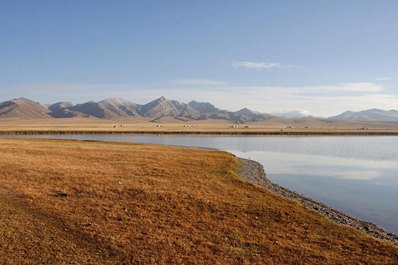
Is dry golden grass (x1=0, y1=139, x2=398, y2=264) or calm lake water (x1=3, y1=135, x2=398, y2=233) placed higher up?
dry golden grass (x1=0, y1=139, x2=398, y2=264)

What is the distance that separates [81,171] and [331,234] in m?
24.4

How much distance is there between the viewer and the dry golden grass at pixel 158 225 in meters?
16.8

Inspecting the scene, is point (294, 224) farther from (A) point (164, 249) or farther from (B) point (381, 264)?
(A) point (164, 249)

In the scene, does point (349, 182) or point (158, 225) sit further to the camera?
point (349, 182)

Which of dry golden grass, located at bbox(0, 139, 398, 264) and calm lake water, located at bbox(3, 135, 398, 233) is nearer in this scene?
dry golden grass, located at bbox(0, 139, 398, 264)

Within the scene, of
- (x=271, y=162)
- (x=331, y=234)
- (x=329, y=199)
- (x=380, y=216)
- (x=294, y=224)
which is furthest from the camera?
(x=271, y=162)

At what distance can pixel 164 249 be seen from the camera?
57.2ft

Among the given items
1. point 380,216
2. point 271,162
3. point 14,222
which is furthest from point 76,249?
point 271,162

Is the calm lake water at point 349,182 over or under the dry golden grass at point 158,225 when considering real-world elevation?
under

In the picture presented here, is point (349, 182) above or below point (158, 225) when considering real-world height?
below

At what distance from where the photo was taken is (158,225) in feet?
68.8

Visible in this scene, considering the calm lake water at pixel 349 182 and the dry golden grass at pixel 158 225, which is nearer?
the dry golden grass at pixel 158 225

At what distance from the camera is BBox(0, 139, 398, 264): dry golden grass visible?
1684cm

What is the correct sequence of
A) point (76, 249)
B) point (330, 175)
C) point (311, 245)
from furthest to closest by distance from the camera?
point (330, 175) < point (311, 245) < point (76, 249)
